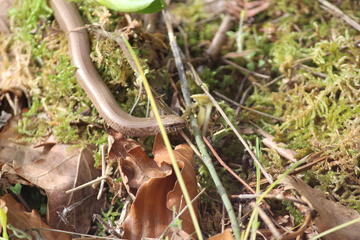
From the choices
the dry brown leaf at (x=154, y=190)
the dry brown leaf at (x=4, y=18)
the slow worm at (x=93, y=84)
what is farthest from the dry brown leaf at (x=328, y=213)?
the dry brown leaf at (x=4, y=18)

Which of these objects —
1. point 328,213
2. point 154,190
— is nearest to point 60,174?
point 154,190

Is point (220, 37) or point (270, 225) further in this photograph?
point (220, 37)

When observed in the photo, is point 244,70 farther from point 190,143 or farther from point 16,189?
point 16,189

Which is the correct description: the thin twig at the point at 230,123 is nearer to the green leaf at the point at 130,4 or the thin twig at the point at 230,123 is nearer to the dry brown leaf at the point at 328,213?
the dry brown leaf at the point at 328,213

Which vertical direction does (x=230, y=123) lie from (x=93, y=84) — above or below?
below

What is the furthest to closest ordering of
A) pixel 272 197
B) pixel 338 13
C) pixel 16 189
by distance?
pixel 338 13 → pixel 16 189 → pixel 272 197

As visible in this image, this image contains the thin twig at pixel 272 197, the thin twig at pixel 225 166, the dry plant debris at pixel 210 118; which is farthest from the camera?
the thin twig at pixel 225 166

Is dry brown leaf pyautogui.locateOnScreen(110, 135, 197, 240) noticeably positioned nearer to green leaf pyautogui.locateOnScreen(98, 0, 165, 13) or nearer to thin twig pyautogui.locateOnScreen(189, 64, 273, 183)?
thin twig pyautogui.locateOnScreen(189, 64, 273, 183)
